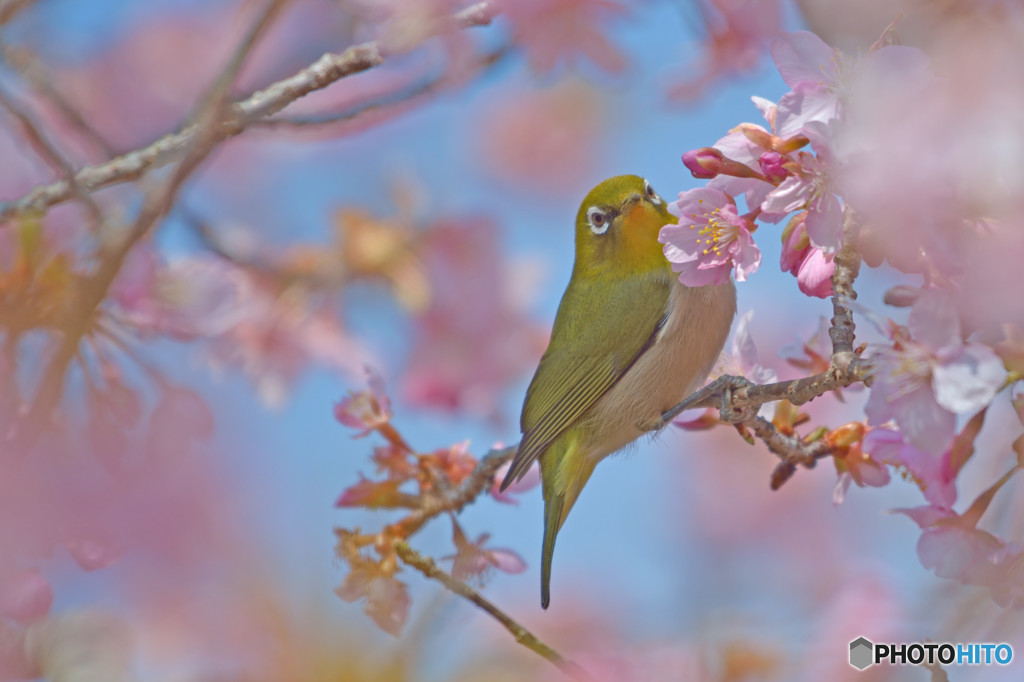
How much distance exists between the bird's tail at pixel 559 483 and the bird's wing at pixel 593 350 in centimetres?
7

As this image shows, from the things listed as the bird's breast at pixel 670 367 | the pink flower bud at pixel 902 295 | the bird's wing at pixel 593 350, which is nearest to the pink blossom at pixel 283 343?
the bird's wing at pixel 593 350

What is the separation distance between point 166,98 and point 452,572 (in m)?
3.18

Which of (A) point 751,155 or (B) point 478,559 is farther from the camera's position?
(B) point 478,559

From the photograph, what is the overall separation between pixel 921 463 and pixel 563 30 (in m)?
1.55

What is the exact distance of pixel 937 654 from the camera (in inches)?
83.7

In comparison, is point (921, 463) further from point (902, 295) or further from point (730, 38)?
point (730, 38)

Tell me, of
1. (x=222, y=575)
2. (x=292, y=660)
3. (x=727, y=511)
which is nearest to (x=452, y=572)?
(x=222, y=575)

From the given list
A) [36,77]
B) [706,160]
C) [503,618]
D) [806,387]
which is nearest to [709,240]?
[706,160]

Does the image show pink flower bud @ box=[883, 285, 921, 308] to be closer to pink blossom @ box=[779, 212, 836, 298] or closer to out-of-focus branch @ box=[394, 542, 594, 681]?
pink blossom @ box=[779, 212, 836, 298]

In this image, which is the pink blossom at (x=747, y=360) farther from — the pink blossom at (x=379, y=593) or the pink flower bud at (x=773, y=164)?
the pink blossom at (x=379, y=593)

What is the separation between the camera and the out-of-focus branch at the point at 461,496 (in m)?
2.77

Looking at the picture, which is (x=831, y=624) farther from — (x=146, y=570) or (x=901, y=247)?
(x=146, y=570)

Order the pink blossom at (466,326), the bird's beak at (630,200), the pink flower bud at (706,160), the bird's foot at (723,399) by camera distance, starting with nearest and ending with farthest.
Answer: the pink flower bud at (706,160) → the bird's foot at (723,399) → the bird's beak at (630,200) → the pink blossom at (466,326)

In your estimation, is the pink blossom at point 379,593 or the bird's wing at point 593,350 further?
the bird's wing at point 593,350
